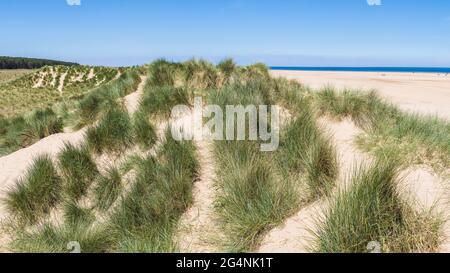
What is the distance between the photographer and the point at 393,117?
646 centimetres

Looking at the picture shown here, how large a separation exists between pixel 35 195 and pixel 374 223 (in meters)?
4.51

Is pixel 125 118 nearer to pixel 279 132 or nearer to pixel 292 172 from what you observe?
pixel 279 132

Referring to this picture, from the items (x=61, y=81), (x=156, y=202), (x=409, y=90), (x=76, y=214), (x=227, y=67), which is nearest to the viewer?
(x=156, y=202)

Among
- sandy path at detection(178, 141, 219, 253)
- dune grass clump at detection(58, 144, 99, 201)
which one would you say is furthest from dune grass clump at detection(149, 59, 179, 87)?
sandy path at detection(178, 141, 219, 253)

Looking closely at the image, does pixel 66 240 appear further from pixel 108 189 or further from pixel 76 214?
pixel 108 189

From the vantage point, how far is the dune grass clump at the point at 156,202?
354cm

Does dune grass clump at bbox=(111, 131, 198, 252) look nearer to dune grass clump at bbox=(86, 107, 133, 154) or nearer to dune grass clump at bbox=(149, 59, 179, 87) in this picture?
dune grass clump at bbox=(86, 107, 133, 154)

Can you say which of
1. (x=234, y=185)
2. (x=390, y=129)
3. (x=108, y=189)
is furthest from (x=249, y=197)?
(x=390, y=129)

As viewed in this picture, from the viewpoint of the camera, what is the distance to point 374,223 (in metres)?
2.88

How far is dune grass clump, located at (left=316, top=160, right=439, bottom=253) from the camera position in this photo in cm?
287

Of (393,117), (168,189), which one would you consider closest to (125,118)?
(168,189)

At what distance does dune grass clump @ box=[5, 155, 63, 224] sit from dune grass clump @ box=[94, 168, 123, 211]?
65 cm

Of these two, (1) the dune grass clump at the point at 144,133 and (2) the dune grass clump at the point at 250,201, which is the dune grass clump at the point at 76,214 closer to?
(1) the dune grass clump at the point at 144,133
